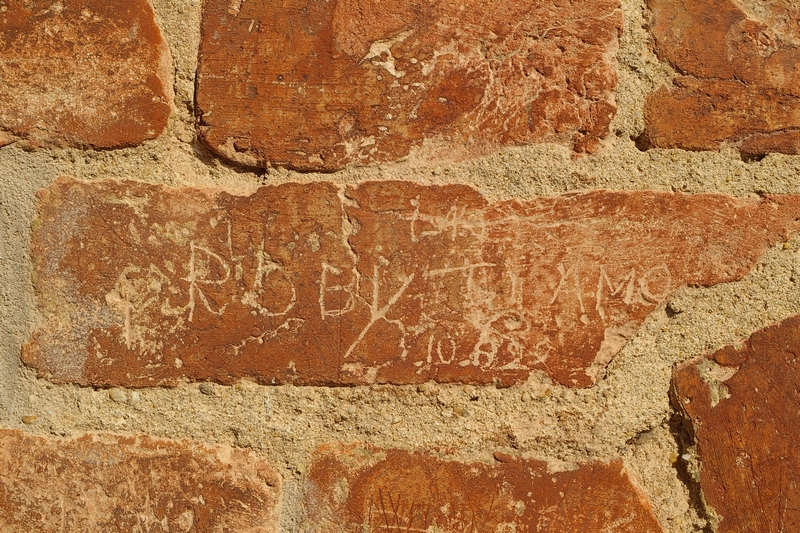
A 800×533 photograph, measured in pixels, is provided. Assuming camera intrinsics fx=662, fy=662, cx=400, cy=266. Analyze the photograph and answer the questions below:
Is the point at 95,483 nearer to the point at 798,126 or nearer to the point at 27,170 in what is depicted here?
the point at 27,170

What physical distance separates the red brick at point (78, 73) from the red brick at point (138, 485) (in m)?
0.35

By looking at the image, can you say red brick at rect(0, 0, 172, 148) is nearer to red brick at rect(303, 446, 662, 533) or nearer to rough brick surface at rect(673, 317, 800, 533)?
red brick at rect(303, 446, 662, 533)

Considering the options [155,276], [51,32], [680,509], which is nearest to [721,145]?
[680,509]

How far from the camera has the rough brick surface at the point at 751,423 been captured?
758 mm

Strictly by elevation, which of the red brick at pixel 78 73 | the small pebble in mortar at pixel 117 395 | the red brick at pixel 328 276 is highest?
the red brick at pixel 78 73

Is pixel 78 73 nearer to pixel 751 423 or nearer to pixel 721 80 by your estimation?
pixel 721 80

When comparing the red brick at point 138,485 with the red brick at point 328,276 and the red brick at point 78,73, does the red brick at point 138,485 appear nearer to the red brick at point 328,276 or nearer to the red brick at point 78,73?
the red brick at point 328,276

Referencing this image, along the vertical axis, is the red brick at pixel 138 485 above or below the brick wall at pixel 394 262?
below

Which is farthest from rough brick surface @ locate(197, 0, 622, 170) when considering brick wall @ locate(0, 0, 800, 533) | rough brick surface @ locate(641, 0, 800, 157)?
rough brick surface @ locate(641, 0, 800, 157)

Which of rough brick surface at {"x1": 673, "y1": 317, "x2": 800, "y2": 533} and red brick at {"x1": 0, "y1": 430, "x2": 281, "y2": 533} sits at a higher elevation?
rough brick surface at {"x1": 673, "y1": 317, "x2": 800, "y2": 533}

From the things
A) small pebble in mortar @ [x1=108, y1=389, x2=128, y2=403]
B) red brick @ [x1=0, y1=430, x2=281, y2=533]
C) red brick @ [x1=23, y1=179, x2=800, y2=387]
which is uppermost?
red brick @ [x1=23, y1=179, x2=800, y2=387]

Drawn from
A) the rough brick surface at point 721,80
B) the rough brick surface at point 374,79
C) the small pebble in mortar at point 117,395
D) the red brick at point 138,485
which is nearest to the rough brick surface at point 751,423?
the rough brick surface at point 721,80

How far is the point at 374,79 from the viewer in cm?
74

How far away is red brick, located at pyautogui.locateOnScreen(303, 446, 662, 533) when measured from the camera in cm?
75
